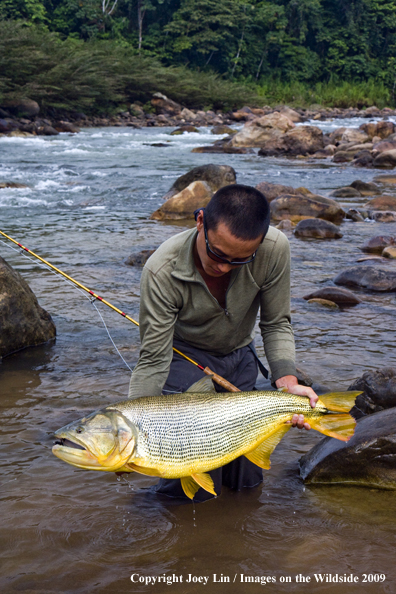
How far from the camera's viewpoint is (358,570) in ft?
8.63

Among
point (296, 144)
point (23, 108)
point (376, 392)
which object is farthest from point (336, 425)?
point (23, 108)

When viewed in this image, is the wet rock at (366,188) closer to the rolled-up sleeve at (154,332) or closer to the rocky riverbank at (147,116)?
the rocky riverbank at (147,116)

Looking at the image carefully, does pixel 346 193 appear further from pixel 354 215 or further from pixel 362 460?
pixel 362 460

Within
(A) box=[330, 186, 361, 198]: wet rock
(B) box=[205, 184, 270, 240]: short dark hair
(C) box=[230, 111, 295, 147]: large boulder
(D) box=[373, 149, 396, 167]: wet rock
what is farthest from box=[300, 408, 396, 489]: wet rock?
(C) box=[230, 111, 295, 147]: large boulder

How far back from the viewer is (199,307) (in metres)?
2.98

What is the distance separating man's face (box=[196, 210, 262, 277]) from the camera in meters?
2.69

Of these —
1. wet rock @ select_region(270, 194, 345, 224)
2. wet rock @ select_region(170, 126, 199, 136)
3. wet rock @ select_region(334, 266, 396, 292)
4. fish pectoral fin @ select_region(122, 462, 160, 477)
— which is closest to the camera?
fish pectoral fin @ select_region(122, 462, 160, 477)

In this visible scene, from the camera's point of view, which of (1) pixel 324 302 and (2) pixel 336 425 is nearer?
(2) pixel 336 425

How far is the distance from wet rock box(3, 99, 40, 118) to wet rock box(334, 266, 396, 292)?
25.1 meters

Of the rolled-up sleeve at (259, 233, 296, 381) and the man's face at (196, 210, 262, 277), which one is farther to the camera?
the rolled-up sleeve at (259, 233, 296, 381)

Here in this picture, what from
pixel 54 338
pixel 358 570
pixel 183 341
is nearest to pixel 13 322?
pixel 54 338

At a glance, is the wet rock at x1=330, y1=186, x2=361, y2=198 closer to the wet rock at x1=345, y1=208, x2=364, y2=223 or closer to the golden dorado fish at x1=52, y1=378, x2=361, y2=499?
the wet rock at x1=345, y1=208, x2=364, y2=223

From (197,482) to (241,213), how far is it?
1.16 meters

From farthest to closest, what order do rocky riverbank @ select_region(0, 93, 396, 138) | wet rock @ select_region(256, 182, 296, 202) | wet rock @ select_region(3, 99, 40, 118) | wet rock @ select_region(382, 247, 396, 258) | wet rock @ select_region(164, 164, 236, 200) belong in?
wet rock @ select_region(3, 99, 40, 118)
rocky riverbank @ select_region(0, 93, 396, 138)
wet rock @ select_region(164, 164, 236, 200)
wet rock @ select_region(256, 182, 296, 202)
wet rock @ select_region(382, 247, 396, 258)
